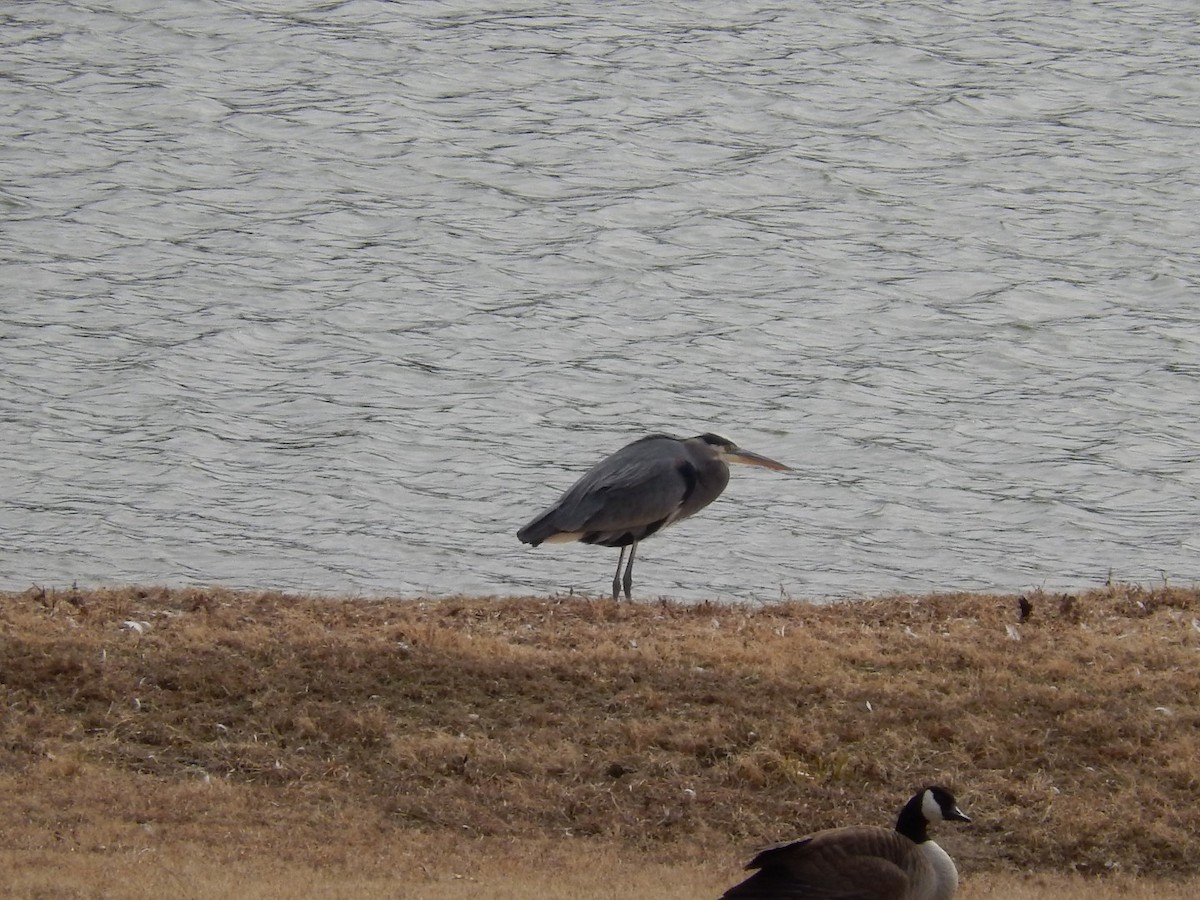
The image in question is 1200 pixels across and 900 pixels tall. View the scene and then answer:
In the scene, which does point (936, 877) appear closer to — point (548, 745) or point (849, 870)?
point (849, 870)

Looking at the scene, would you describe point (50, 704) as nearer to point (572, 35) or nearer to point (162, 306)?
point (162, 306)

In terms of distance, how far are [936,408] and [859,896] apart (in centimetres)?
1664

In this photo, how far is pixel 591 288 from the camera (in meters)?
28.6

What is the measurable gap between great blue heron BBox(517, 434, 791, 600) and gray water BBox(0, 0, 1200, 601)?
115cm

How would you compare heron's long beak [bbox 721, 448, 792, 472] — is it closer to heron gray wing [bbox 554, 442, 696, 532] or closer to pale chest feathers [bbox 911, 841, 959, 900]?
heron gray wing [bbox 554, 442, 696, 532]

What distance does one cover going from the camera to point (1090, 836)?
10531 millimetres

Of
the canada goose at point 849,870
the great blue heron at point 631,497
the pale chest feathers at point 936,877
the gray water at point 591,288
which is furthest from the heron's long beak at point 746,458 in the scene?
the canada goose at point 849,870

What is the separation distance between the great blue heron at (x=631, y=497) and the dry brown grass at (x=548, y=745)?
1668mm

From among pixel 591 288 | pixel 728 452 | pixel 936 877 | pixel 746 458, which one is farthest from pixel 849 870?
pixel 591 288

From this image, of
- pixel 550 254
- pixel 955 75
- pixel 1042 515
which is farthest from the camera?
pixel 955 75

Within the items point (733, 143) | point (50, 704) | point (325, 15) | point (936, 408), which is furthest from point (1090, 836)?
point (325, 15)

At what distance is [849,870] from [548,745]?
121 inches

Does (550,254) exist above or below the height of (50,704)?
below

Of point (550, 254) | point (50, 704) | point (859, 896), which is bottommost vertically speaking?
point (550, 254)
